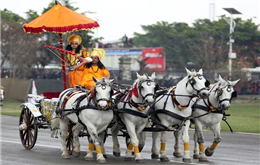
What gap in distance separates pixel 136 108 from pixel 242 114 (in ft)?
61.8

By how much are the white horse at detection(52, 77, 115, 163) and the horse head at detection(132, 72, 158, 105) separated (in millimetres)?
548

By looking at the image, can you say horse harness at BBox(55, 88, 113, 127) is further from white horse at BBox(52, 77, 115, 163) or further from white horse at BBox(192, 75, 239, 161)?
white horse at BBox(192, 75, 239, 161)

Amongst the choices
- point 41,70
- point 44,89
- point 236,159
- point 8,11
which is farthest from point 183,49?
point 236,159

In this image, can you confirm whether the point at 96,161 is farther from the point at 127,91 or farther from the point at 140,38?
the point at 140,38

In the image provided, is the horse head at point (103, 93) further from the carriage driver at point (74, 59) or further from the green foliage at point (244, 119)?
the green foliage at point (244, 119)

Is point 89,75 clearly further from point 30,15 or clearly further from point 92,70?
point 30,15

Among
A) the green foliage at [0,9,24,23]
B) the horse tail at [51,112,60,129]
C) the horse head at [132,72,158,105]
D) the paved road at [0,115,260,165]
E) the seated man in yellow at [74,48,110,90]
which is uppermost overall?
the green foliage at [0,9,24,23]

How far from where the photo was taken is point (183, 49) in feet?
228

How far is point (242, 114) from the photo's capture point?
95.8 ft

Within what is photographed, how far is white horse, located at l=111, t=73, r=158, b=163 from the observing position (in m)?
Result: 10.9

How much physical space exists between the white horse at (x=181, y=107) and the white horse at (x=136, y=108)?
433mm

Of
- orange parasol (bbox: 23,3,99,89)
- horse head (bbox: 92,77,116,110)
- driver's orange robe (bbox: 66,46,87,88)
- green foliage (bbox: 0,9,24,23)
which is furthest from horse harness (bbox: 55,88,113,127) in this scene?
green foliage (bbox: 0,9,24,23)

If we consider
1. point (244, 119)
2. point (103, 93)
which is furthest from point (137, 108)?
point (244, 119)

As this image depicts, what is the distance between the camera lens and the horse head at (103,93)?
11.0 metres
